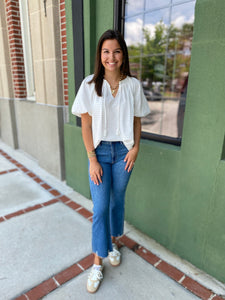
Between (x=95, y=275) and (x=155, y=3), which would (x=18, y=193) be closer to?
(x=95, y=275)

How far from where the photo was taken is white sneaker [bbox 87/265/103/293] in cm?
179

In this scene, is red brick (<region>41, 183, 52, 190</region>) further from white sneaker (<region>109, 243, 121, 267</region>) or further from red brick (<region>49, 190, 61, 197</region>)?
white sneaker (<region>109, 243, 121, 267</region>)

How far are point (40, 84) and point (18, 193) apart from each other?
1.77 metres

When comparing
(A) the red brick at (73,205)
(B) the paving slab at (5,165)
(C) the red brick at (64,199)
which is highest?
(A) the red brick at (73,205)

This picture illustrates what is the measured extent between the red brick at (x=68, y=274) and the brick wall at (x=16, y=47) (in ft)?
12.9

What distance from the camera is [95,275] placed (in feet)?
6.06

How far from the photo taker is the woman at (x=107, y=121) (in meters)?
1.60

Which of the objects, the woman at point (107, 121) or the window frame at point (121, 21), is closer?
the woman at point (107, 121)

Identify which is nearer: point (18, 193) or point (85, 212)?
point (85, 212)

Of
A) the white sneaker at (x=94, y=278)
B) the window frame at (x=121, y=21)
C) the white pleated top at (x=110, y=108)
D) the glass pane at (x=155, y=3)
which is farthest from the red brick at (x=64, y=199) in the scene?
the glass pane at (x=155, y=3)

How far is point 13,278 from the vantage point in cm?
189

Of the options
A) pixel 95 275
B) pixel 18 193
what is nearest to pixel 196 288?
pixel 95 275

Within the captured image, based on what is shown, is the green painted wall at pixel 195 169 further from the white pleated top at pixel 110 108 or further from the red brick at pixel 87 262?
the red brick at pixel 87 262

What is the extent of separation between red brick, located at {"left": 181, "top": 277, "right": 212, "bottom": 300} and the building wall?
2435mm
